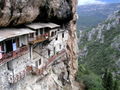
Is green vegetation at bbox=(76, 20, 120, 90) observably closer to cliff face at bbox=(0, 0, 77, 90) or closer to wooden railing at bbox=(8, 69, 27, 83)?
cliff face at bbox=(0, 0, 77, 90)

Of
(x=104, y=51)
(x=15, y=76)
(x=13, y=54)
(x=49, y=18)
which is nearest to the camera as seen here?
(x=13, y=54)

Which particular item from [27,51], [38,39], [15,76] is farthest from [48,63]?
[15,76]

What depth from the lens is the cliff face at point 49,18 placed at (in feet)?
97.5

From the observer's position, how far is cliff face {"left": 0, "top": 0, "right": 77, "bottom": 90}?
2970cm

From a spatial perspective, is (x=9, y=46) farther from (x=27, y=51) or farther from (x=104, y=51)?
(x=104, y=51)

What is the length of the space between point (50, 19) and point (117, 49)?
8113 centimetres

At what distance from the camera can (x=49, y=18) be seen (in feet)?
136

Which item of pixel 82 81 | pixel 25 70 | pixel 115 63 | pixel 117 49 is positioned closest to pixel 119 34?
pixel 117 49

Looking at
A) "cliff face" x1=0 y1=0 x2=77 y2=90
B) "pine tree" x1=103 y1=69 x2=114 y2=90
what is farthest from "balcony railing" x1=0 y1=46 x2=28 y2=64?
"pine tree" x1=103 y1=69 x2=114 y2=90

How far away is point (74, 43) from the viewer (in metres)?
54.8

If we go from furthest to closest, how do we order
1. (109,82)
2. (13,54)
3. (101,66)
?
1. (101,66)
2. (109,82)
3. (13,54)

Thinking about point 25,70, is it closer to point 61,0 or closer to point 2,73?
point 2,73

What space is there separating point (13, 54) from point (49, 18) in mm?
13397

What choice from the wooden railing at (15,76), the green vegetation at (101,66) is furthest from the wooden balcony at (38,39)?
the green vegetation at (101,66)
